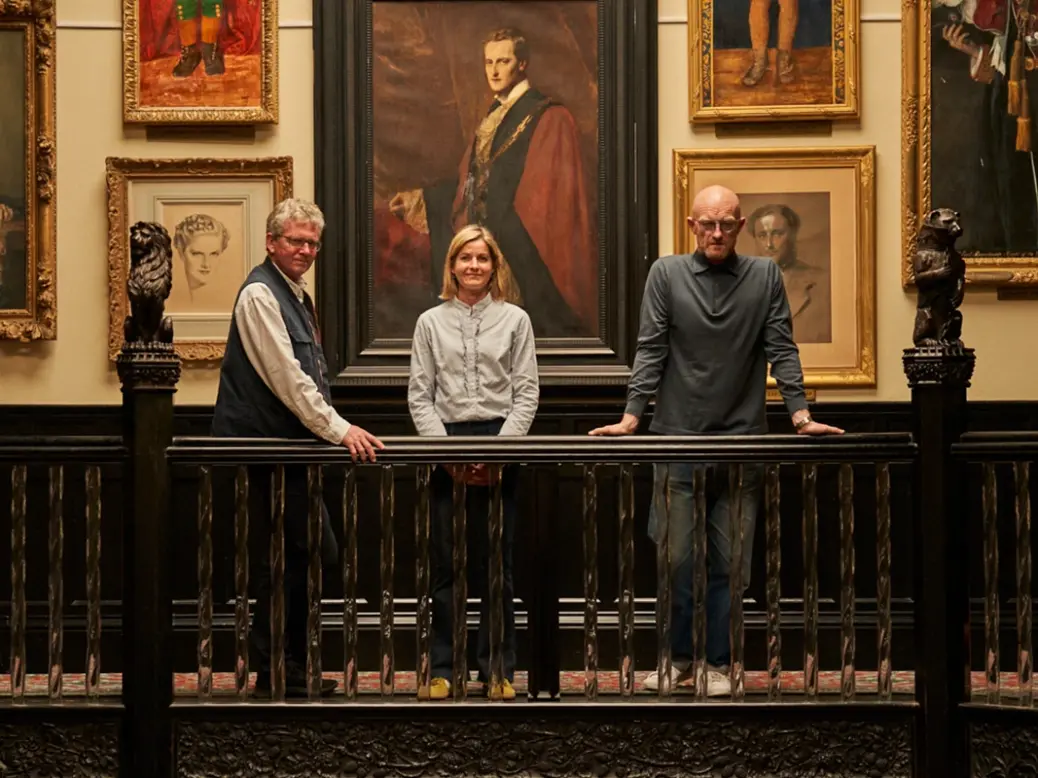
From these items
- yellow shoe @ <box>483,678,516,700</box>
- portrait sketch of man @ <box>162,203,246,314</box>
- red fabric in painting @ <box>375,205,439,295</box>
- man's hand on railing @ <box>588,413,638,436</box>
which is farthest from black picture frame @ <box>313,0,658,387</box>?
yellow shoe @ <box>483,678,516,700</box>

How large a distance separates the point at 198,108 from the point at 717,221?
264 centimetres

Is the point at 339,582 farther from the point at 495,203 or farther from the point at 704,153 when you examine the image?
the point at 704,153

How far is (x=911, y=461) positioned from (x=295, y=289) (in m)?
2.19

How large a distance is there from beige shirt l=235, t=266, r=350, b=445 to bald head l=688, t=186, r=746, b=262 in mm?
1512

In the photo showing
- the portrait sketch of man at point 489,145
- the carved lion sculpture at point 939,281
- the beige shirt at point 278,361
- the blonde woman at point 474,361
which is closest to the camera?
the carved lion sculpture at point 939,281

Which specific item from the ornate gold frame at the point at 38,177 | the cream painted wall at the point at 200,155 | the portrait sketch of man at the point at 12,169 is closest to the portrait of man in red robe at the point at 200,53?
the cream painted wall at the point at 200,155

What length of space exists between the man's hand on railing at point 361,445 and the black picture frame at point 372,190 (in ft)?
6.39

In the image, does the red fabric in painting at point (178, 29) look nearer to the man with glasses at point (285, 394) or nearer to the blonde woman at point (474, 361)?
the man with glasses at point (285, 394)

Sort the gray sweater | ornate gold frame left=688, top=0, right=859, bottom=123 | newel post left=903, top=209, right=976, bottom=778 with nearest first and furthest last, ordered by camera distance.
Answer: newel post left=903, top=209, right=976, bottom=778, the gray sweater, ornate gold frame left=688, top=0, right=859, bottom=123

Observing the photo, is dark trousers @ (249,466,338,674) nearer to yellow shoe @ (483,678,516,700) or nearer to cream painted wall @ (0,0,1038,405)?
yellow shoe @ (483,678,516,700)

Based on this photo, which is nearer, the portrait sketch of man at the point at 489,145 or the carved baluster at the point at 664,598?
the carved baluster at the point at 664,598

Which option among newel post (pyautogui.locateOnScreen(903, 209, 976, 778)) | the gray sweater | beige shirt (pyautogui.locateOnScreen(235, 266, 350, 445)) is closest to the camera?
newel post (pyautogui.locateOnScreen(903, 209, 976, 778))

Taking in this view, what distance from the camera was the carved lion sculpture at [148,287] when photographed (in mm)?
4980

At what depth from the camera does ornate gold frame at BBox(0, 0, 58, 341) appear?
690 cm
